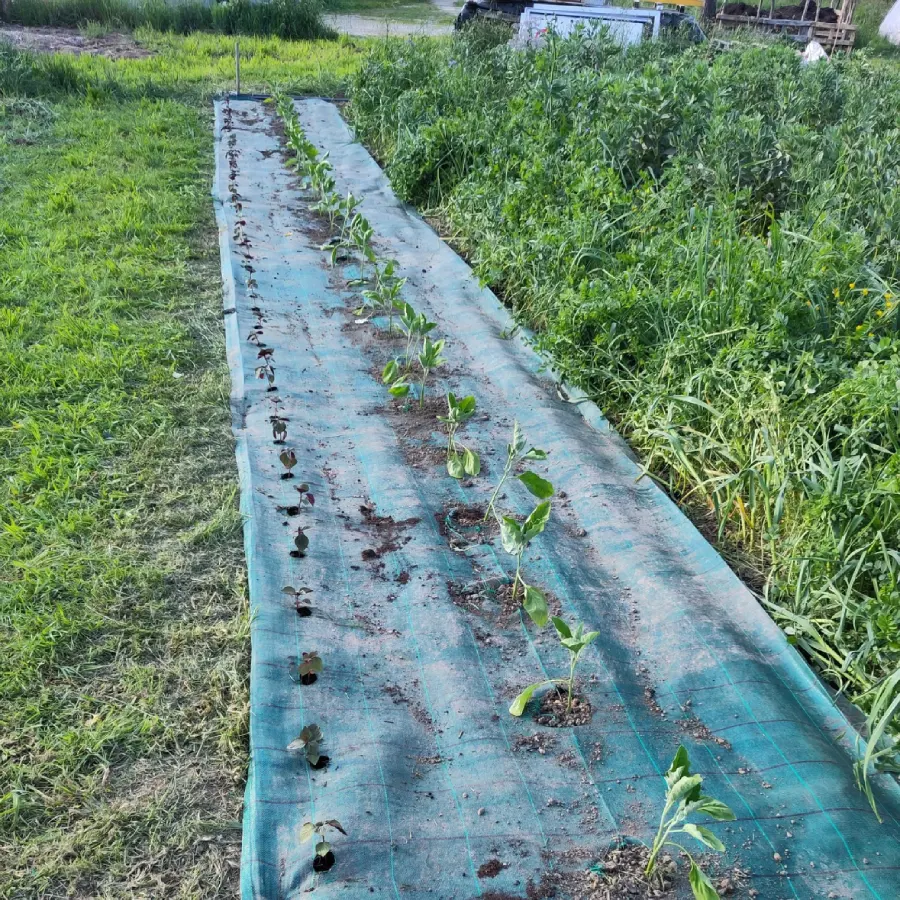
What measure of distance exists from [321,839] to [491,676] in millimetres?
666

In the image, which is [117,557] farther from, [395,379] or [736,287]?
[736,287]

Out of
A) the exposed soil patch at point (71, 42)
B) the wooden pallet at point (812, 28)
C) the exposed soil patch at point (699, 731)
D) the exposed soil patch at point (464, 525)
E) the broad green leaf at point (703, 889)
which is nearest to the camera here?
the broad green leaf at point (703, 889)

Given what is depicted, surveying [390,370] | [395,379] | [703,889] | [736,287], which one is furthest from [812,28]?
[703,889]

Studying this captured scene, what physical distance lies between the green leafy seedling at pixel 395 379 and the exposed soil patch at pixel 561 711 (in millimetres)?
1502

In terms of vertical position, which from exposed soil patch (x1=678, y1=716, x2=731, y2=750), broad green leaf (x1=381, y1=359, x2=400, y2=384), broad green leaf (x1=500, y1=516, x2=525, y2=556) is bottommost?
exposed soil patch (x1=678, y1=716, x2=731, y2=750)

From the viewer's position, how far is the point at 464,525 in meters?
2.90

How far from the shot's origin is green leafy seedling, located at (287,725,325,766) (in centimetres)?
200

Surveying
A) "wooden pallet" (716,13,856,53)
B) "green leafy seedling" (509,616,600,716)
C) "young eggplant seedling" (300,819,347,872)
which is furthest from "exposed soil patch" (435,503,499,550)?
"wooden pallet" (716,13,856,53)

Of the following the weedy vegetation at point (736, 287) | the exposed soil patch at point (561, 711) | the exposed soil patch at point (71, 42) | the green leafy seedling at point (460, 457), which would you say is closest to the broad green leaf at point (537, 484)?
the green leafy seedling at point (460, 457)

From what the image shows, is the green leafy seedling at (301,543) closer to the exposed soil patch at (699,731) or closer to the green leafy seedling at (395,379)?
the green leafy seedling at (395,379)

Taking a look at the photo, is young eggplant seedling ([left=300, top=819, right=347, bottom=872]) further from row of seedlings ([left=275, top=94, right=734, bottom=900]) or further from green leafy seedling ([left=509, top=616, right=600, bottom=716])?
green leafy seedling ([left=509, top=616, right=600, bottom=716])

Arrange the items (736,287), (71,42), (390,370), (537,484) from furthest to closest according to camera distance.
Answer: (71,42) → (390,370) → (736,287) → (537,484)

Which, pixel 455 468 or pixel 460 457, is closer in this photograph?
pixel 455 468

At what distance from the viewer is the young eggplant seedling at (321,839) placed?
175 centimetres
